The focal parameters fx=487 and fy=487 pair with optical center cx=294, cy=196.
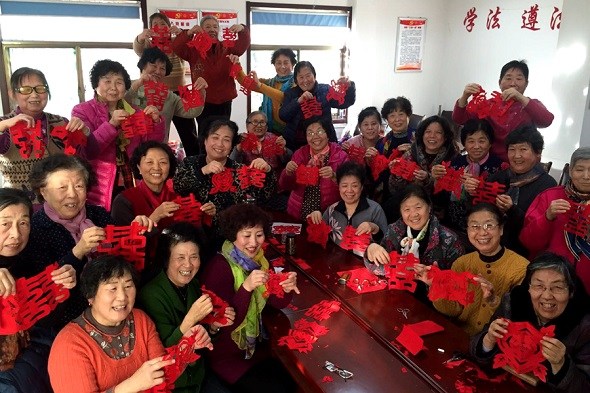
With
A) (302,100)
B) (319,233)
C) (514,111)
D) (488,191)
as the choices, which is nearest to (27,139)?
(319,233)

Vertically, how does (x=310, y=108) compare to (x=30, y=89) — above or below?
below

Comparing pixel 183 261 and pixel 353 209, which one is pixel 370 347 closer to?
pixel 183 261

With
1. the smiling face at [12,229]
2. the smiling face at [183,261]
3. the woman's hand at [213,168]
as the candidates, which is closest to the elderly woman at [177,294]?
the smiling face at [183,261]

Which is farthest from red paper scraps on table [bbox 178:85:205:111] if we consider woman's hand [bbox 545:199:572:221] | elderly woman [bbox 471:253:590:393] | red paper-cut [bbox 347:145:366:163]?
elderly woman [bbox 471:253:590:393]

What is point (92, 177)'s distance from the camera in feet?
7.68

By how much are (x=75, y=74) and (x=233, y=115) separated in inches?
80.8

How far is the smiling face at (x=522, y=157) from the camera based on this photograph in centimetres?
313

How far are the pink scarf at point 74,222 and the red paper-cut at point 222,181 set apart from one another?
3.26ft

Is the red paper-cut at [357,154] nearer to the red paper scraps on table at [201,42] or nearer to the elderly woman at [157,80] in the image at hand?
the elderly woman at [157,80]

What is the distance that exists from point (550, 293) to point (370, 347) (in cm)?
77

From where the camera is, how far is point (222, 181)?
10.2 ft

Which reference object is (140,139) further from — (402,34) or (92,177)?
(402,34)

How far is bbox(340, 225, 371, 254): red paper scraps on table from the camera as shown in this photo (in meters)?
2.91

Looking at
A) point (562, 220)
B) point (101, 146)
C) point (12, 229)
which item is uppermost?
point (101, 146)
